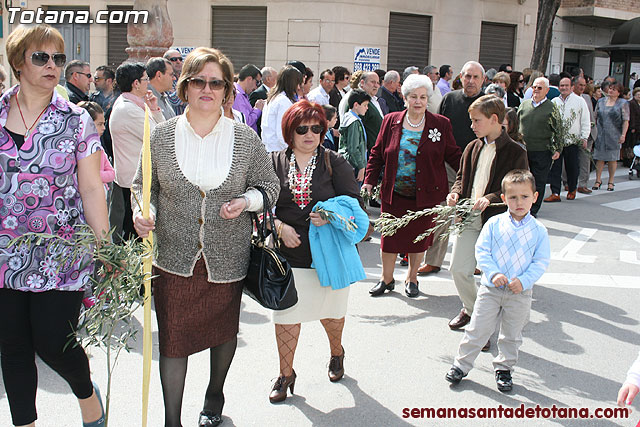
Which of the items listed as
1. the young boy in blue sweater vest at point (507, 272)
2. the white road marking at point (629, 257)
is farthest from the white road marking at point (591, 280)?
the young boy in blue sweater vest at point (507, 272)

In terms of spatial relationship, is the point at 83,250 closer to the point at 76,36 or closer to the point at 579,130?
the point at 579,130

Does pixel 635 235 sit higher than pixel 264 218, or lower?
lower

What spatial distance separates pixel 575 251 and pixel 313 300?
5.22 meters

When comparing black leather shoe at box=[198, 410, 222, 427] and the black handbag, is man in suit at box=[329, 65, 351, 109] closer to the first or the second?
the black handbag

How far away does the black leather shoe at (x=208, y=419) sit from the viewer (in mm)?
3779

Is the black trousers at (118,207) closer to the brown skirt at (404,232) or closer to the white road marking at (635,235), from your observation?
the brown skirt at (404,232)

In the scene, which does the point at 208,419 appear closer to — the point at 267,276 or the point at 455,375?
the point at 267,276

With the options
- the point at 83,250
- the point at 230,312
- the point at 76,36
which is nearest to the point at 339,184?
the point at 230,312

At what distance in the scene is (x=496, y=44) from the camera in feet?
73.9

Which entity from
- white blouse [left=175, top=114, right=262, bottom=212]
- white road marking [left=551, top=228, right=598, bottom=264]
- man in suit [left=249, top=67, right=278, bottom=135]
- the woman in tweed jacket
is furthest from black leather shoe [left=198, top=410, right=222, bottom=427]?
man in suit [left=249, top=67, right=278, bottom=135]

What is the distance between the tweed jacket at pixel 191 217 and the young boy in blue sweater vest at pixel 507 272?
172 centimetres

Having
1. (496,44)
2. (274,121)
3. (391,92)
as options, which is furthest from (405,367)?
(496,44)

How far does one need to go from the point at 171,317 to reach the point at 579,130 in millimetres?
9759

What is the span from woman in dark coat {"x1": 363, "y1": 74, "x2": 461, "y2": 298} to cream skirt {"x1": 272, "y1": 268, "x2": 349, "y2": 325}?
2031 mm
